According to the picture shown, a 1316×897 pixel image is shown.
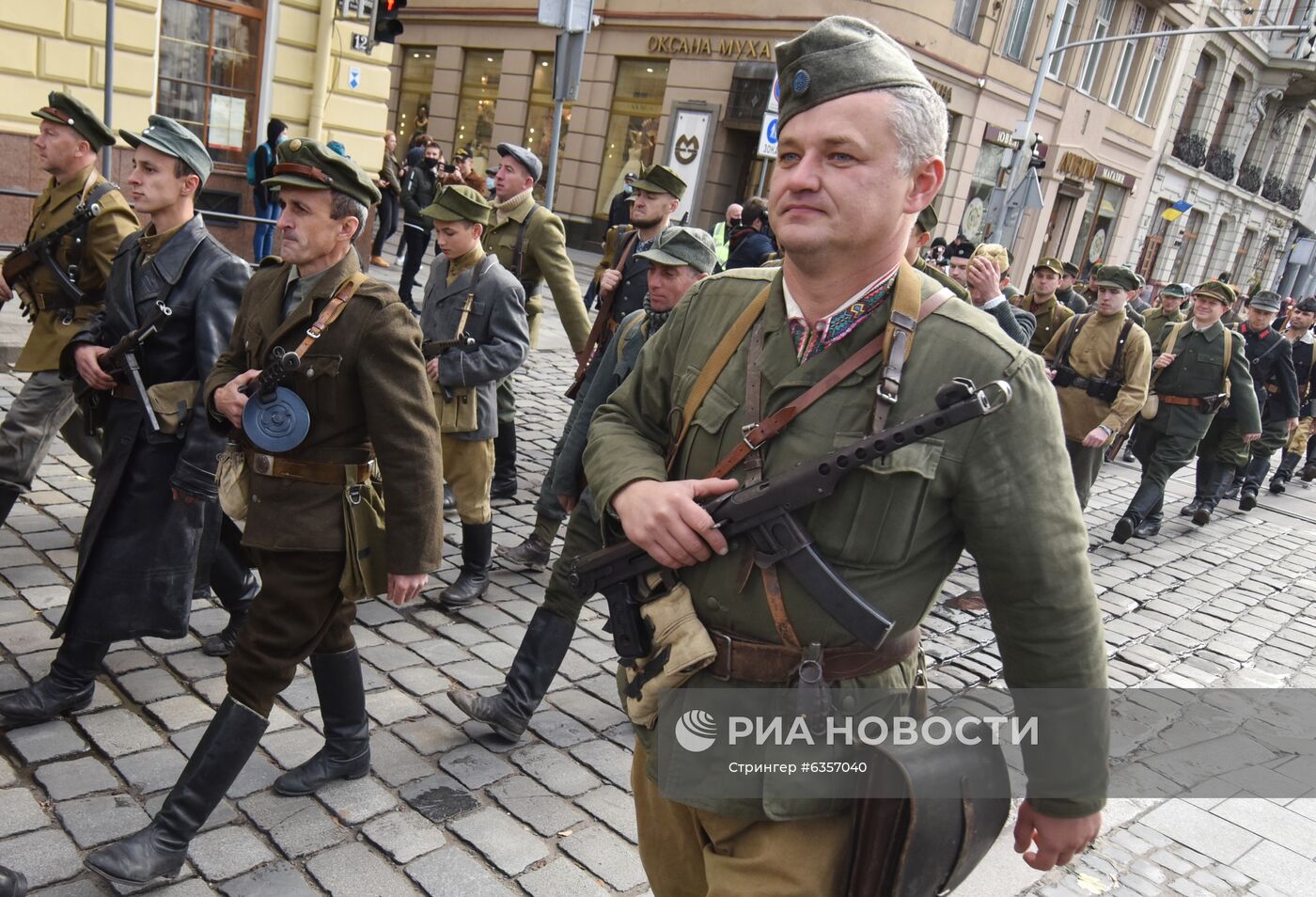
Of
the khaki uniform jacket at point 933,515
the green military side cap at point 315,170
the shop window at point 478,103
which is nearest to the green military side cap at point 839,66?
the khaki uniform jacket at point 933,515

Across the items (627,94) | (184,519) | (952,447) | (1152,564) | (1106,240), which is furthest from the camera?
(1106,240)

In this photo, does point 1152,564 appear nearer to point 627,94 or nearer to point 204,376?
point 204,376

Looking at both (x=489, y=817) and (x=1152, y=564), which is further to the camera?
(x=1152, y=564)

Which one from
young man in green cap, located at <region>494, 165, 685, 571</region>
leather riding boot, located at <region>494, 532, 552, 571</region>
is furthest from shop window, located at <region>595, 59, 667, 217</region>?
leather riding boot, located at <region>494, 532, 552, 571</region>

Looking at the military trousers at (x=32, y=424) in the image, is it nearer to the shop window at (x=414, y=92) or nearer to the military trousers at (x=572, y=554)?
the military trousers at (x=572, y=554)

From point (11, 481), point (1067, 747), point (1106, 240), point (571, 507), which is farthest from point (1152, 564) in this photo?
point (1106, 240)

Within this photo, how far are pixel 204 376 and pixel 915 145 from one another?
2.69m

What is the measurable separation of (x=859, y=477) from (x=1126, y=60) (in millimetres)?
31407

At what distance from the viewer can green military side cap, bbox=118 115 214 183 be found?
11.6ft

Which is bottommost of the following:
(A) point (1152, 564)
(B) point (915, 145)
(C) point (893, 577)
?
(A) point (1152, 564)

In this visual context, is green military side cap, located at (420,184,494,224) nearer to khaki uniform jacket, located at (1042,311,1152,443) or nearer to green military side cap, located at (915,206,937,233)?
green military side cap, located at (915,206,937,233)

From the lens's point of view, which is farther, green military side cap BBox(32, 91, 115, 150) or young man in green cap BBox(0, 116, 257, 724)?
green military side cap BBox(32, 91, 115, 150)

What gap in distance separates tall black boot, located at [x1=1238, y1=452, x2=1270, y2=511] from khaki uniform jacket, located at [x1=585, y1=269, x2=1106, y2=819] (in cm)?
1034

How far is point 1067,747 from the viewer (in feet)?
5.75
